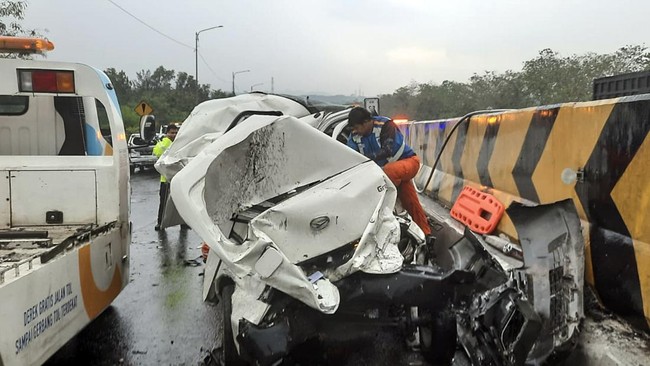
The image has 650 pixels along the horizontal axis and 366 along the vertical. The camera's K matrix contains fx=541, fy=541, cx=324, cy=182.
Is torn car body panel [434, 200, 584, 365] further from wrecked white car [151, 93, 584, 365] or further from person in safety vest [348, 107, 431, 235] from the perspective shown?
person in safety vest [348, 107, 431, 235]

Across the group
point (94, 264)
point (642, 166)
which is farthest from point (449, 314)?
point (94, 264)

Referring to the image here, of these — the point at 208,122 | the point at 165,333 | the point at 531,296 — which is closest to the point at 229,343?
the point at 165,333

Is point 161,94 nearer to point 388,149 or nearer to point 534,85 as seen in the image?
point 534,85

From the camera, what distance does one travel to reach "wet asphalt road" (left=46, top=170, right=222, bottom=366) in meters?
4.40

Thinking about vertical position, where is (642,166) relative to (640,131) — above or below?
below

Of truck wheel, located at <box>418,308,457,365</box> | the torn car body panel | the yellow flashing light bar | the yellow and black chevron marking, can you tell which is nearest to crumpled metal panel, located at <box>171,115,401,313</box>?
truck wheel, located at <box>418,308,457,365</box>

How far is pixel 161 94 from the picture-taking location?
6053 centimetres

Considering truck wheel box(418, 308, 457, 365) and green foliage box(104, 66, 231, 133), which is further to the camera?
green foliage box(104, 66, 231, 133)

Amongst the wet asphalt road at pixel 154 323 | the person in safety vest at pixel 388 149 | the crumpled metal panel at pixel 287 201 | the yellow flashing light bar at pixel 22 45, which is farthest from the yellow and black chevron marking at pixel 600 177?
the yellow flashing light bar at pixel 22 45

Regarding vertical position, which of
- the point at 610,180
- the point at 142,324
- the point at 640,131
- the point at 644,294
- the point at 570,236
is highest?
the point at 640,131

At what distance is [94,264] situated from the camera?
404 centimetres

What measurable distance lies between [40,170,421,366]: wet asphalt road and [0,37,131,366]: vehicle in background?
45 cm

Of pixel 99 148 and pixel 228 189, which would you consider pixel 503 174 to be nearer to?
pixel 228 189

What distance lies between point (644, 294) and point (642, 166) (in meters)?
0.69
